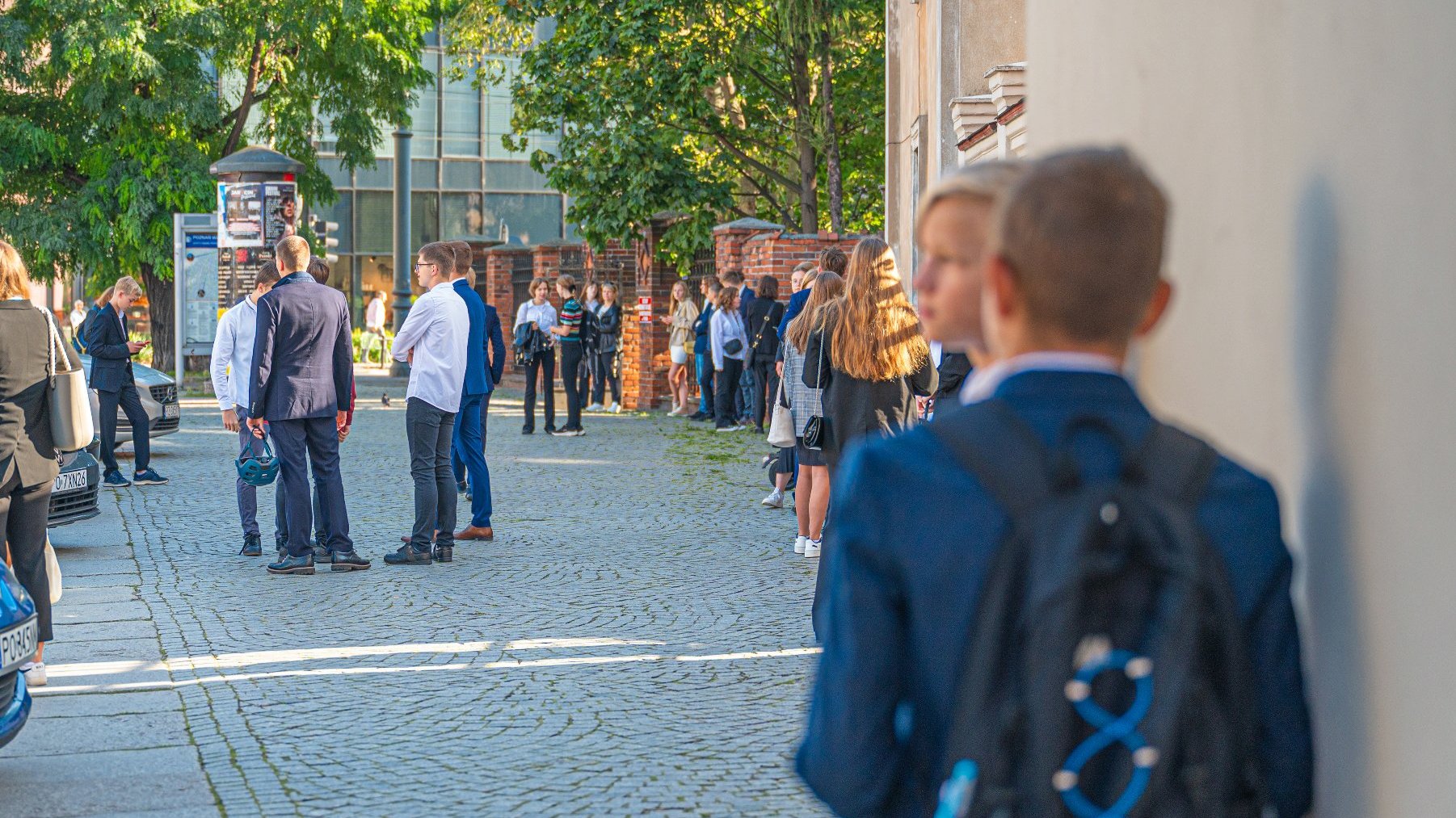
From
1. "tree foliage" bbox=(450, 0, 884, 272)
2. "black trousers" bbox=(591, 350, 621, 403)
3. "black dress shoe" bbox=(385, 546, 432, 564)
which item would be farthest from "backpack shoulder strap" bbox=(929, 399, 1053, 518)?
"black trousers" bbox=(591, 350, 621, 403)

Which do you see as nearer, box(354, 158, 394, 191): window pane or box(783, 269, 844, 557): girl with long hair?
box(783, 269, 844, 557): girl with long hair

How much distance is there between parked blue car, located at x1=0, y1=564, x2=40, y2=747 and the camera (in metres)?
5.00

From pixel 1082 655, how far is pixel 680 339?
65.7 feet

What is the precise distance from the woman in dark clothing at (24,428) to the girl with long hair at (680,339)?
605 inches

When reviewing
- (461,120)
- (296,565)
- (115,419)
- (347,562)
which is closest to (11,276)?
(296,565)

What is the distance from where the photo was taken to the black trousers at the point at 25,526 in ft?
20.5

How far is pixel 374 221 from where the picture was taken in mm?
47938

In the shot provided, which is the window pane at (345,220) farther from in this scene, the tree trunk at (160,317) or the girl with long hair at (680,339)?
the girl with long hair at (680,339)

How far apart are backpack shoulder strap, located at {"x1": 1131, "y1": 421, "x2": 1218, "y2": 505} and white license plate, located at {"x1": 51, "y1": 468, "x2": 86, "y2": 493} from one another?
9175 mm

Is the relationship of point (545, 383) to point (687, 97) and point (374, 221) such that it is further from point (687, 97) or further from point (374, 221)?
point (374, 221)

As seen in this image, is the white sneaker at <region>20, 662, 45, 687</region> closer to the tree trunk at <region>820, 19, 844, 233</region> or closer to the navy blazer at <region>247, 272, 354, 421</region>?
the navy blazer at <region>247, 272, 354, 421</region>

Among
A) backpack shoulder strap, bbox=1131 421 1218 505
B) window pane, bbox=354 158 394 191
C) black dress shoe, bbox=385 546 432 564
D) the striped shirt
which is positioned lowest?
black dress shoe, bbox=385 546 432 564

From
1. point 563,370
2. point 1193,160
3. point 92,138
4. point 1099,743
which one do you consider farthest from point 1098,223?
point 92,138

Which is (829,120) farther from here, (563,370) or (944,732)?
(944,732)
